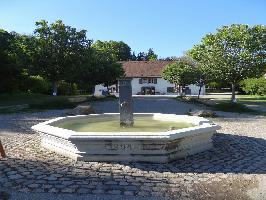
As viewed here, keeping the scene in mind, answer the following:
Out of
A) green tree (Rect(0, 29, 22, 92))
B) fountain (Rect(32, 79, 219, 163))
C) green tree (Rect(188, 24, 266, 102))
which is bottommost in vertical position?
fountain (Rect(32, 79, 219, 163))

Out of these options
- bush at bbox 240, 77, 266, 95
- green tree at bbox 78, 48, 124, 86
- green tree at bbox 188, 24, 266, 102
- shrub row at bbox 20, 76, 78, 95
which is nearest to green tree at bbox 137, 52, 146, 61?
bush at bbox 240, 77, 266, 95

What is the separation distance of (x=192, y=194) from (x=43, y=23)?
32.6 meters

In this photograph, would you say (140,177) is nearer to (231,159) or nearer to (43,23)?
(231,159)

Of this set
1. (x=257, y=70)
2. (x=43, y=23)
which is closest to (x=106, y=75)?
(x=43, y=23)

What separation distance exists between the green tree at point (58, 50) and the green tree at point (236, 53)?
1251 centimetres

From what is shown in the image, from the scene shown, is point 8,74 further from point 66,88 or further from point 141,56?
point 141,56

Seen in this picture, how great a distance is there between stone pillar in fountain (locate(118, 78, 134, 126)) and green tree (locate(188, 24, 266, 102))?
26.9 metres

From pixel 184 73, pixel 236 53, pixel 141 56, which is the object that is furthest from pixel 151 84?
pixel 141 56

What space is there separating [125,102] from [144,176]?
406cm

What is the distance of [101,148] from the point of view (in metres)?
7.95

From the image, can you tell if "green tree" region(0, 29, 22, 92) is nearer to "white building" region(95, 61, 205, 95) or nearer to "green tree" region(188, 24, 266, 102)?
"green tree" region(188, 24, 266, 102)

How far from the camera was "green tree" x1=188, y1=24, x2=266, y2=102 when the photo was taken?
3603cm

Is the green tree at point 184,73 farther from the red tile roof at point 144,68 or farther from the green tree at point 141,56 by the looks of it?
the green tree at point 141,56


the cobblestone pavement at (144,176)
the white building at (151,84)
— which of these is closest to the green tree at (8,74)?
the cobblestone pavement at (144,176)
